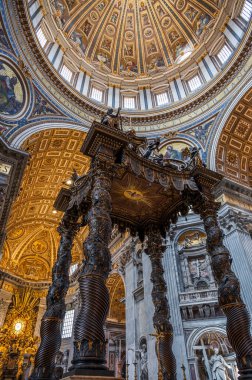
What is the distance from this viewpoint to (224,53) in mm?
16016

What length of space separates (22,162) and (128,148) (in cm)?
604

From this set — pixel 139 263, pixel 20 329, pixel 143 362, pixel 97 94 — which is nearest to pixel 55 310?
pixel 143 362

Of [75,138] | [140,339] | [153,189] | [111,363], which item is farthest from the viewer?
[111,363]

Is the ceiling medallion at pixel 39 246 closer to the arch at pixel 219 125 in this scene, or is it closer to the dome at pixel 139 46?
the dome at pixel 139 46

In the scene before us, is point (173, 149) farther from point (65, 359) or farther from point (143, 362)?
point (65, 359)

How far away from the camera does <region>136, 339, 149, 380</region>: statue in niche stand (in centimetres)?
1040

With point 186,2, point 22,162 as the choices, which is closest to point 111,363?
point 22,162

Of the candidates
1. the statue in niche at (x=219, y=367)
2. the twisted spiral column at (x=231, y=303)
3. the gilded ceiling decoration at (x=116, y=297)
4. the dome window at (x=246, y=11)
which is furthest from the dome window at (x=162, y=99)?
the statue in niche at (x=219, y=367)

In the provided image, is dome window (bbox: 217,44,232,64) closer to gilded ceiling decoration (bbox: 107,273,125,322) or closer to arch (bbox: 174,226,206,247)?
arch (bbox: 174,226,206,247)

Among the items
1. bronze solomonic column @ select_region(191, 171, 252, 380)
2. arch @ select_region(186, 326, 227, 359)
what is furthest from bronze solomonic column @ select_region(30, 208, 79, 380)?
arch @ select_region(186, 326, 227, 359)

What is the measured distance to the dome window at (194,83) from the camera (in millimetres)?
17177

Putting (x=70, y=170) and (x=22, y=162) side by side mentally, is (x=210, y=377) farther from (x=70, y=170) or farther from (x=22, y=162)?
(x=70, y=170)

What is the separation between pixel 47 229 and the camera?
21.3 m

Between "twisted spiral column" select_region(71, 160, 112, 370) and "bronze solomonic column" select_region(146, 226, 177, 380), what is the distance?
3.14 m
